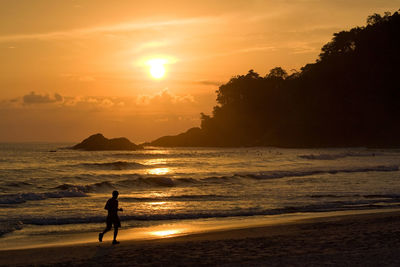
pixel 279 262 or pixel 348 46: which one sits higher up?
pixel 348 46

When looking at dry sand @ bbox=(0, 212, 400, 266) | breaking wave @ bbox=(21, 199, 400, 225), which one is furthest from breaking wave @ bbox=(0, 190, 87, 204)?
dry sand @ bbox=(0, 212, 400, 266)

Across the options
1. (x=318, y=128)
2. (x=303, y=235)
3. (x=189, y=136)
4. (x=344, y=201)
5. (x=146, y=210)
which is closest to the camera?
(x=303, y=235)

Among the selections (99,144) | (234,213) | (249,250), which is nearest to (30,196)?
(234,213)

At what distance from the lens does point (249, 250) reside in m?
12.9

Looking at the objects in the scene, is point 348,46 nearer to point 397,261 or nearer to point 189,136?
point 189,136

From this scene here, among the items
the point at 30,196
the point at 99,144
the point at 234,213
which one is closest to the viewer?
the point at 234,213

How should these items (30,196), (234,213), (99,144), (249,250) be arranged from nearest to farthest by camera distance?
(249,250), (234,213), (30,196), (99,144)

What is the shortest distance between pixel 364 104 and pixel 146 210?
114264 mm

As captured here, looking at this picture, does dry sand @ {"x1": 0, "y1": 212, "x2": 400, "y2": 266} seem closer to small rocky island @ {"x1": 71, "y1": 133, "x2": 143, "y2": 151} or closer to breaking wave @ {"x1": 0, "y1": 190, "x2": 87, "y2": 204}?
breaking wave @ {"x1": 0, "y1": 190, "x2": 87, "y2": 204}

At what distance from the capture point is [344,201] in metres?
24.6

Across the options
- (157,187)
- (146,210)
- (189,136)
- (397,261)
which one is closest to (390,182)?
(157,187)

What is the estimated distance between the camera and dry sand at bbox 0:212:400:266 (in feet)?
37.6

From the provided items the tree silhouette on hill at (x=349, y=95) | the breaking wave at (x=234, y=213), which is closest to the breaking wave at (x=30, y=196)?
the breaking wave at (x=234, y=213)

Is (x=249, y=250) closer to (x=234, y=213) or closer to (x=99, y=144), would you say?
(x=234, y=213)
